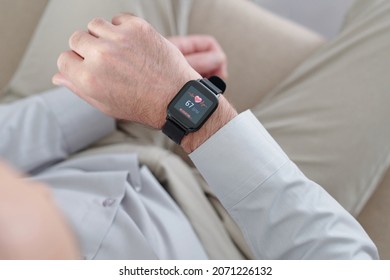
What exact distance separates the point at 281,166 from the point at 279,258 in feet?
0.41

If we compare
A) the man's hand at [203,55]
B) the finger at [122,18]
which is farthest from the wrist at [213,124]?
the man's hand at [203,55]

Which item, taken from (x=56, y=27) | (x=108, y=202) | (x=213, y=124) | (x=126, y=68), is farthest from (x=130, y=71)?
(x=56, y=27)

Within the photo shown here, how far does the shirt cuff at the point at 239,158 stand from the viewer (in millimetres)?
625

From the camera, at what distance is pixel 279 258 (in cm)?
64

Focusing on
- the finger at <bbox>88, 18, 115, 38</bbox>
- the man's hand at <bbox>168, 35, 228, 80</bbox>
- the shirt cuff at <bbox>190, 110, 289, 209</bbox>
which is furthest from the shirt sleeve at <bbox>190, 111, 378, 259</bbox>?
the man's hand at <bbox>168, 35, 228, 80</bbox>

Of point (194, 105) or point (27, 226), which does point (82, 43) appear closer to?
point (194, 105)

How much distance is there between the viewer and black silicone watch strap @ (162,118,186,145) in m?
0.64

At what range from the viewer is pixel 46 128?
90 centimetres

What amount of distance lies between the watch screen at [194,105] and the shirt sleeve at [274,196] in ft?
0.11

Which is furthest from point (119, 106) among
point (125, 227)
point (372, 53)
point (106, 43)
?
point (372, 53)

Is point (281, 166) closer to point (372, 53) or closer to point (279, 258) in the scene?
point (279, 258)

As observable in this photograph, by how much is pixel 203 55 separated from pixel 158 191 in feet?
0.91

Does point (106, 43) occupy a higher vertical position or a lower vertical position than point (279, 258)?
higher

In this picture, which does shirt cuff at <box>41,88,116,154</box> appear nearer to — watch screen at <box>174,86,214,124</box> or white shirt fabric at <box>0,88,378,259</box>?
white shirt fabric at <box>0,88,378,259</box>
